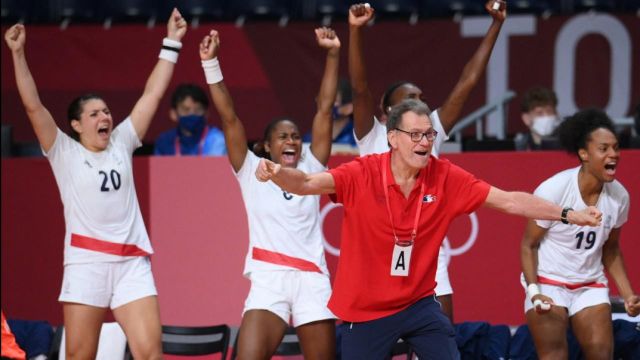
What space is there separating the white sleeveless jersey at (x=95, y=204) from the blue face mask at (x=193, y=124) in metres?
2.34

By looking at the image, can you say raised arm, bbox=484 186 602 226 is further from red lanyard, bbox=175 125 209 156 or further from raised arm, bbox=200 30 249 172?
red lanyard, bbox=175 125 209 156

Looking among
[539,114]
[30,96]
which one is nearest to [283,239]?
[30,96]

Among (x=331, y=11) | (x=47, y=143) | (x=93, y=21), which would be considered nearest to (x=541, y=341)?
(x=47, y=143)

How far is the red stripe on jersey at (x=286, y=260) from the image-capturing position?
8078mm

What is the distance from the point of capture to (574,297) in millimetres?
8094

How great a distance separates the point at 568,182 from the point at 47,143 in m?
3.38

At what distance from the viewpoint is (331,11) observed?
45.2 feet

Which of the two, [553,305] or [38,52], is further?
[38,52]

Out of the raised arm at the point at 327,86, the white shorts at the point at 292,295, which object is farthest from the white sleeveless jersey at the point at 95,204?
the raised arm at the point at 327,86

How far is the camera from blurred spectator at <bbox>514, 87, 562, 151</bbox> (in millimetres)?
10742

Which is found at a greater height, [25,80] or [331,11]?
[331,11]

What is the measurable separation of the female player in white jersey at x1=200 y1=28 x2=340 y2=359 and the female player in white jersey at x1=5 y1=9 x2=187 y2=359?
0.69 metres

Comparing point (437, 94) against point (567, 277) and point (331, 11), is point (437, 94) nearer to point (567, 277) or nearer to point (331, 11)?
point (331, 11)

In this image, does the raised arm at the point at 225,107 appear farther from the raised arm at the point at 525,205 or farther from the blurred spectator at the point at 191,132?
the blurred spectator at the point at 191,132
